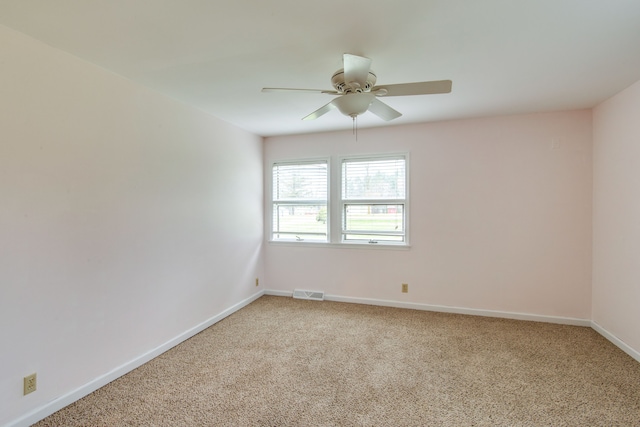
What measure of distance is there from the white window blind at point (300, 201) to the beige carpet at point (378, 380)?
1.45m

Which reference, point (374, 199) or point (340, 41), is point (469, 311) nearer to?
point (374, 199)

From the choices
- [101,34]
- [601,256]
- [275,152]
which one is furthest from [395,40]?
[601,256]

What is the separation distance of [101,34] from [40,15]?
26 cm

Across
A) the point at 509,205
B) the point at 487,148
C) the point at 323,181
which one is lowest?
the point at 509,205

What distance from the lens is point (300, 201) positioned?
430 cm

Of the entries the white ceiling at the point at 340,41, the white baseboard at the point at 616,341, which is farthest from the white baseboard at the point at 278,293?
the white baseboard at the point at 616,341

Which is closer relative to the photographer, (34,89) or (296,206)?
(34,89)

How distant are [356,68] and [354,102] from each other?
0.29 m

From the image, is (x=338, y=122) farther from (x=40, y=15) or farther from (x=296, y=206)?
(x=40, y=15)

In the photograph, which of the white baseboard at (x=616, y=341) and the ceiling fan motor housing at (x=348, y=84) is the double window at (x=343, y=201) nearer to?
the ceiling fan motor housing at (x=348, y=84)

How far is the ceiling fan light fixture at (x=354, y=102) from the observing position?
1943 mm

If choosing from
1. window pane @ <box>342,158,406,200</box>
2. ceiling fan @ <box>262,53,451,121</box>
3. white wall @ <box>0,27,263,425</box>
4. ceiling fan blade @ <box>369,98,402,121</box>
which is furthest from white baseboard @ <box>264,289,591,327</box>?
ceiling fan @ <box>262,53,451,121</box>

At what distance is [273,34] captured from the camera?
1.73 metres

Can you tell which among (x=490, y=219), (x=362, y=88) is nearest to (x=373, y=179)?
(x=490, y=219)
